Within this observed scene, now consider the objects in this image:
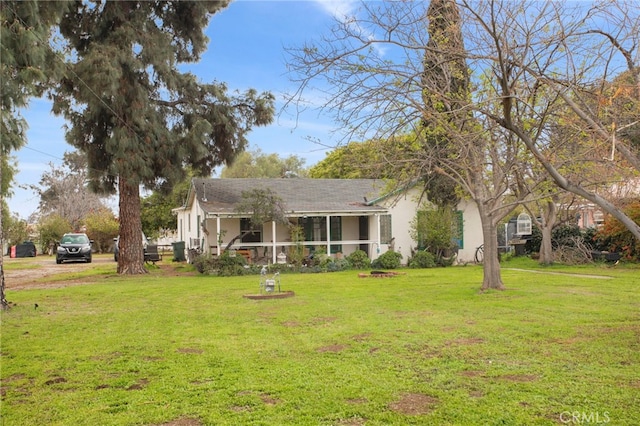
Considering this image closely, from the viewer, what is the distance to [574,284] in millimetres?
13156

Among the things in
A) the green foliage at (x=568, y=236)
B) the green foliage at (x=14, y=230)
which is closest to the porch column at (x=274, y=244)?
→ the green foliage at (x=568, y=236)

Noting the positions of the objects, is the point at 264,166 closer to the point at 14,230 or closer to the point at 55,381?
the point at 14,230

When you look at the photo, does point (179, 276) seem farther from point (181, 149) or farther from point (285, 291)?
point (285, 291)

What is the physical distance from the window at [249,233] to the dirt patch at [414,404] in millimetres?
17059

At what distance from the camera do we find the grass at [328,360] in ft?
14.0

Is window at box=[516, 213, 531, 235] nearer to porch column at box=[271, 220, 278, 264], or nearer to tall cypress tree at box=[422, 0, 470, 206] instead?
porch column at box=[271, 220, 278, 264]

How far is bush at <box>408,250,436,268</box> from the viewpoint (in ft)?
67.1

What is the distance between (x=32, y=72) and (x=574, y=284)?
1365 centimetres

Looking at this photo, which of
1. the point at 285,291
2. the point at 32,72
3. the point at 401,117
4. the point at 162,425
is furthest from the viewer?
the point at 285,291

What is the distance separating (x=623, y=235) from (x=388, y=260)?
8.46 meters

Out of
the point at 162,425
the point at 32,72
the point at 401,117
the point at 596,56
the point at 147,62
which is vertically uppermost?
the point at 147,62

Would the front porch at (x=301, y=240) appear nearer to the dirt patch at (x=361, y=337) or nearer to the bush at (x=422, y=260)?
the bush at (x=422, y=260)

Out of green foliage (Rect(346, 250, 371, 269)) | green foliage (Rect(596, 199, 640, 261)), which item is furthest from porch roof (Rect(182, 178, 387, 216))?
green foliage (Rect(596, 199, 640, 261))

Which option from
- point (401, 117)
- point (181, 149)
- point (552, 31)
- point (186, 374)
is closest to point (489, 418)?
point (186, 374)
